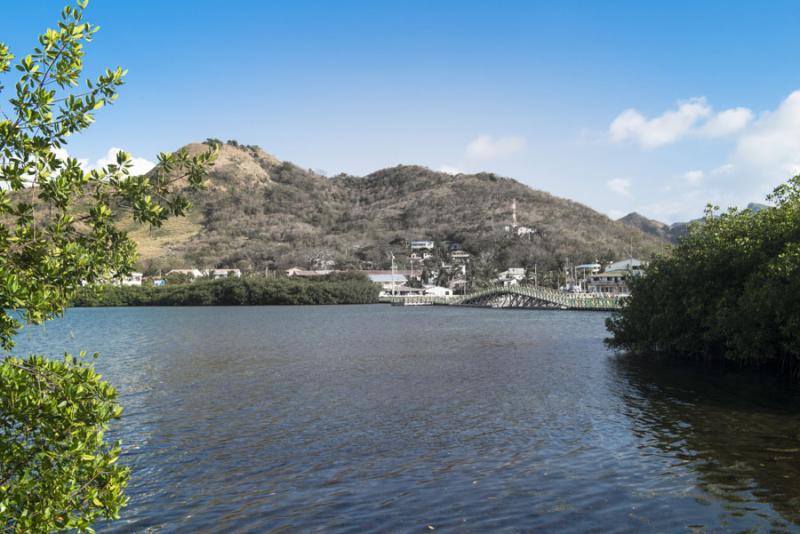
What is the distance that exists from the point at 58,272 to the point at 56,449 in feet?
6.61

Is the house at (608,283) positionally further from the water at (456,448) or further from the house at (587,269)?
the water at (456,448)

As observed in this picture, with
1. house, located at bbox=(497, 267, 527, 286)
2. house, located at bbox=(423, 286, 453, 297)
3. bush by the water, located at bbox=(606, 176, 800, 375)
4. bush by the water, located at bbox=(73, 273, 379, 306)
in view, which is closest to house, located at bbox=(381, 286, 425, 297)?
house, located at bbox=(423, 286, 453, 297)

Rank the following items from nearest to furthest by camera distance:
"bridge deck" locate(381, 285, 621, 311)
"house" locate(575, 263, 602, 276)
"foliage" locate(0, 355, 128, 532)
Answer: "foliage" locate(0, 355, 128, 532) → "bridge deck" locate(381, 285, 621, 311) → "house" locate(575, 263, 602, 276)

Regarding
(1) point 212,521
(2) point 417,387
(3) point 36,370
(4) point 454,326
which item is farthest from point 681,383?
(4) point 454,326

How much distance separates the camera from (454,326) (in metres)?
74.1

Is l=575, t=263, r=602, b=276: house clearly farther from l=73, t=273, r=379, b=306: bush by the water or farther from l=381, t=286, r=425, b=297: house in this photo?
l=73, t=273, r=379, b=306: bush by the water

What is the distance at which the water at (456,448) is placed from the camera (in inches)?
519

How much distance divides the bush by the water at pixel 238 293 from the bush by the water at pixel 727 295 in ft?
369

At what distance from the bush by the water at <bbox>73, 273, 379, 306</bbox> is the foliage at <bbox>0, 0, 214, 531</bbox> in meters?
140

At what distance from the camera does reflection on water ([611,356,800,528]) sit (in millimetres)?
13969

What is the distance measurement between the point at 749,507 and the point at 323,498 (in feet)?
30.4

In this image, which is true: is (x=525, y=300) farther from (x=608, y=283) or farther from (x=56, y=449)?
(x=56, y=449)

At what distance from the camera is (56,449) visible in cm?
702

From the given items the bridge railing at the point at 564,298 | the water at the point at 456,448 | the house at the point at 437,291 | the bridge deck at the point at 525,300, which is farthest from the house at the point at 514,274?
the water at the point at 456,448
